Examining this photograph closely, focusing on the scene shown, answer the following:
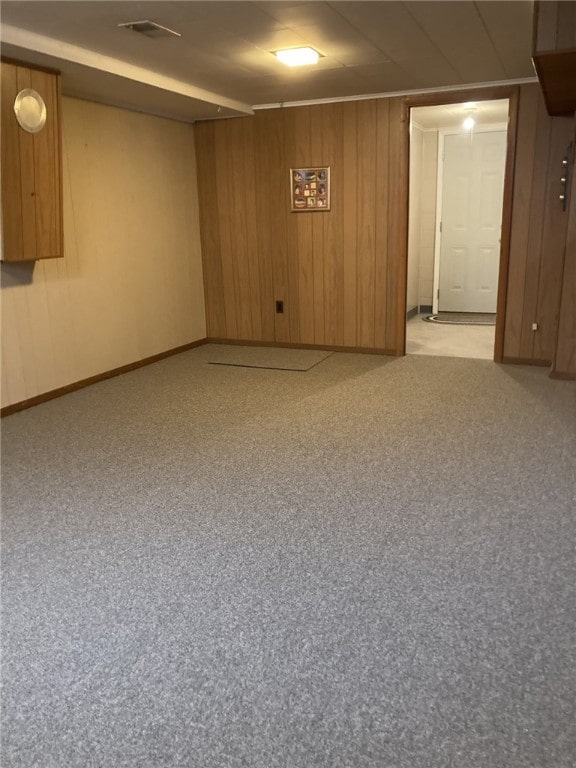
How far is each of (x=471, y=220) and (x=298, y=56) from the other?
4331 mm

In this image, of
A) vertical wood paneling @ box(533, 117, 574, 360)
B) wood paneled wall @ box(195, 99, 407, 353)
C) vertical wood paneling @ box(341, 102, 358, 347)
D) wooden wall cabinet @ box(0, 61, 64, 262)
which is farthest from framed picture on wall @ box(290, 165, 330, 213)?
wooden wall cabinet @ box(0, 61, 64, 262)

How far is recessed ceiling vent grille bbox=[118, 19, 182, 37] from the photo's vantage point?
3.29 metres

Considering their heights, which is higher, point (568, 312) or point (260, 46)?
point (260, 46)

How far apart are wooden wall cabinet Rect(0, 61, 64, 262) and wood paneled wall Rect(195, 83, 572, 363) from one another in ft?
7.71

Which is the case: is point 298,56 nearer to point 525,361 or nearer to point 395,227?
point 395,227

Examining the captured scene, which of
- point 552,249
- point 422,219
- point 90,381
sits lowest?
point 90,381

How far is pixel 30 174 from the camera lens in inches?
153

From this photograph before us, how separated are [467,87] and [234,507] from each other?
3951mm

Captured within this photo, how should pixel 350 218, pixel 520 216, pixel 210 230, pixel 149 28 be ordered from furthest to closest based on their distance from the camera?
pixel 210 230, pixel 350 218, pixel 520 216, pixel 149 28

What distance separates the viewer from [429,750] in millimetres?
1593

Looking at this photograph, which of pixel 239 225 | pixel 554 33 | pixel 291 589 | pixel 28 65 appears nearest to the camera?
pixel 291 589

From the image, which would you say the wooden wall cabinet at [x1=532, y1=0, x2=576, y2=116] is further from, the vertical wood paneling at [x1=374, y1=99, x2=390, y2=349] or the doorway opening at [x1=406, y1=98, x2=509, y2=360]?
the doorway opening at [x1=406, y1=98, x2=509, y2=360]

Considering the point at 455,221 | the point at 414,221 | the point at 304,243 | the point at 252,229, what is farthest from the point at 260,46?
the point at 455,221

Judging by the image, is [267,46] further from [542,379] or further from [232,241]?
[542,379]
